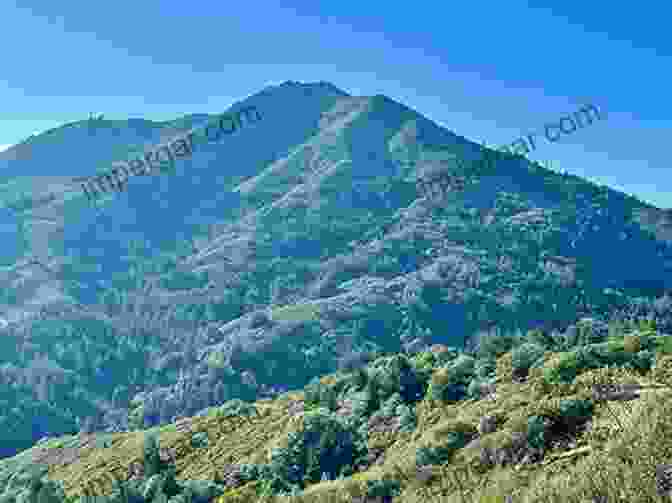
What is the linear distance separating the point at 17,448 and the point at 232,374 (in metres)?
53.6

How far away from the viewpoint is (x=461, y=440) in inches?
723

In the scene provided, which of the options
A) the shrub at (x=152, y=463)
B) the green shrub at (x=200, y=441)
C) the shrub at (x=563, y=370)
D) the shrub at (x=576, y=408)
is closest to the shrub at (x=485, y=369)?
the shrub at (x=563, y=370)

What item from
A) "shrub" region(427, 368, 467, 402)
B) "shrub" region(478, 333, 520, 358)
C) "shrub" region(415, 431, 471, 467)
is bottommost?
"shrub" region(478, 333, 520, 358)

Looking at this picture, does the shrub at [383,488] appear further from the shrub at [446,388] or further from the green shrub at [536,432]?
the shrub at [446,388]

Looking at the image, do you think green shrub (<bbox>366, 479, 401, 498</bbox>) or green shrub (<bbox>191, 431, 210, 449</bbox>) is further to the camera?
green shrub (<bbox>191, 431, 210, 449</bbox>)

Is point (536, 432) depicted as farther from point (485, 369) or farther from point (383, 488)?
point (485, 369)

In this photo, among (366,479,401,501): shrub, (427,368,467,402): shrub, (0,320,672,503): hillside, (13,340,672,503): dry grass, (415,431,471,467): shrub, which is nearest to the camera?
(13,340,672,503): dry grass

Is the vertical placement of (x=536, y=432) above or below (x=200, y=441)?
above

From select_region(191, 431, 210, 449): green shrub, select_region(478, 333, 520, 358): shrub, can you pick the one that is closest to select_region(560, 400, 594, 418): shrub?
select_region(478, 333, 520, 358): shrub

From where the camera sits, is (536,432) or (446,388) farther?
(446,388)

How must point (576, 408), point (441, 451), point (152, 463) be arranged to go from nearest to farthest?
1. point (576, 408)
2. point (441, 451)
3. point (152, 463)

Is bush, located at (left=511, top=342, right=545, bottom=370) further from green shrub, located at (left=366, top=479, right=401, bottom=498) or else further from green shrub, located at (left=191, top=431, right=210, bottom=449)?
green shrub, located at (left=191, top=431, right=210, bottom=449)

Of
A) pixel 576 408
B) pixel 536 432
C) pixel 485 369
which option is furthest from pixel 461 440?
pixel 485 369

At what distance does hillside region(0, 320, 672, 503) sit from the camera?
40.9 feet
